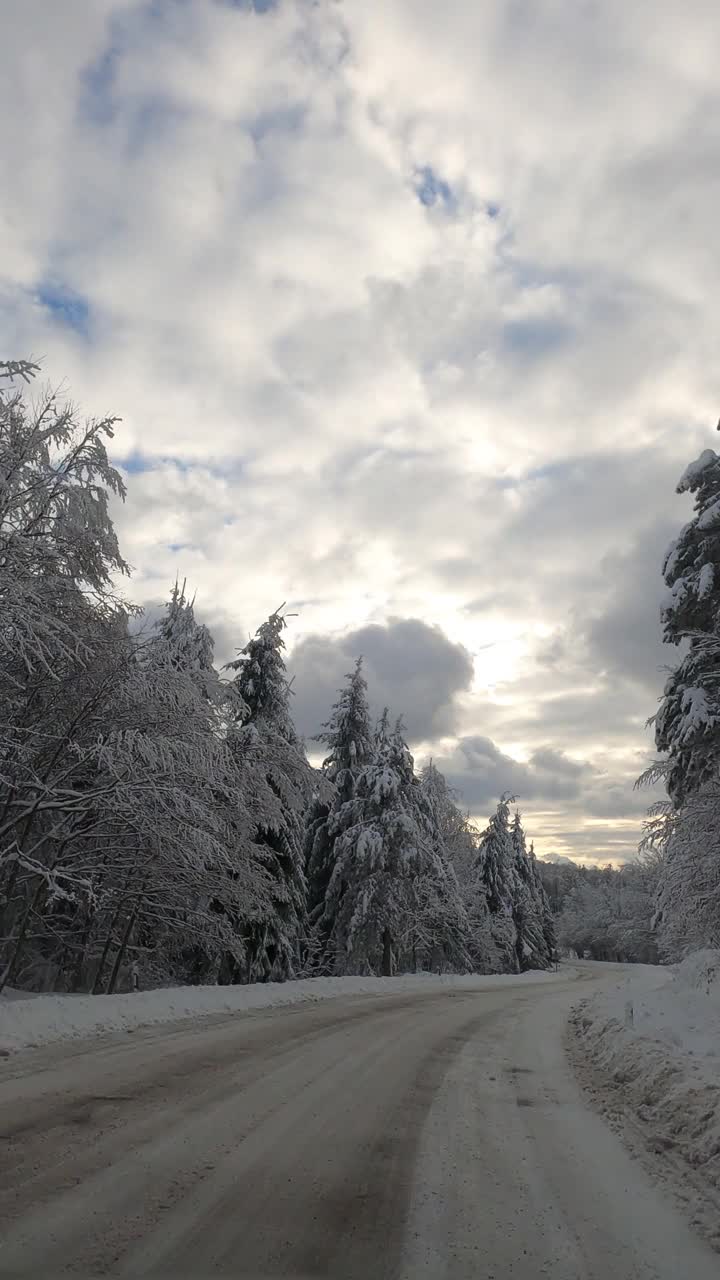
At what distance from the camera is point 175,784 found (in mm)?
12867

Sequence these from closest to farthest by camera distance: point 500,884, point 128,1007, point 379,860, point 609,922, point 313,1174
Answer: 1. point 313,1174
2. point 128,1007
3. point 379,860
4. point 500,884
5. point 609,922

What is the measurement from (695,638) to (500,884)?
39385 millimetres

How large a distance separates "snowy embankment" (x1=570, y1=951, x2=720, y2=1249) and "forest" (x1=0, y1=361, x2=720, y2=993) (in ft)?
15.6

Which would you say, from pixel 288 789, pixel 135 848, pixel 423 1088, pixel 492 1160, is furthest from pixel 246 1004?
pixel 492 1160

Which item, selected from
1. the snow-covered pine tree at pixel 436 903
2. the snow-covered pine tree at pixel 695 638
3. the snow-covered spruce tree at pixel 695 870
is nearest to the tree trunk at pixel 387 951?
the snow-covered pine tree at pixel 436 903

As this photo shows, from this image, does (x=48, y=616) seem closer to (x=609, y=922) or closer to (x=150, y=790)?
(x=150, y=790)

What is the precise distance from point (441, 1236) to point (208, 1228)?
136 centimetres

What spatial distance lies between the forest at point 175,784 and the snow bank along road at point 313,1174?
4.35m

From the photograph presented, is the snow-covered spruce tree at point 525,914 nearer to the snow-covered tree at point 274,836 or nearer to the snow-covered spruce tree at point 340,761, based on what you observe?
the snow-covered spruce tree at point 340,761

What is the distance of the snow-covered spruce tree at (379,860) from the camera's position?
96.0 ft

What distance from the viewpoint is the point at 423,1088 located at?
8023 millimetres

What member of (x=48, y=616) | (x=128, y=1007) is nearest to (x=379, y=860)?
(x=128, y=1007)

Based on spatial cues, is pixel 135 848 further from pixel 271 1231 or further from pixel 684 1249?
pixel 684 1249

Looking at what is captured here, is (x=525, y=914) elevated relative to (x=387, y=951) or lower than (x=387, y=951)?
elevated
